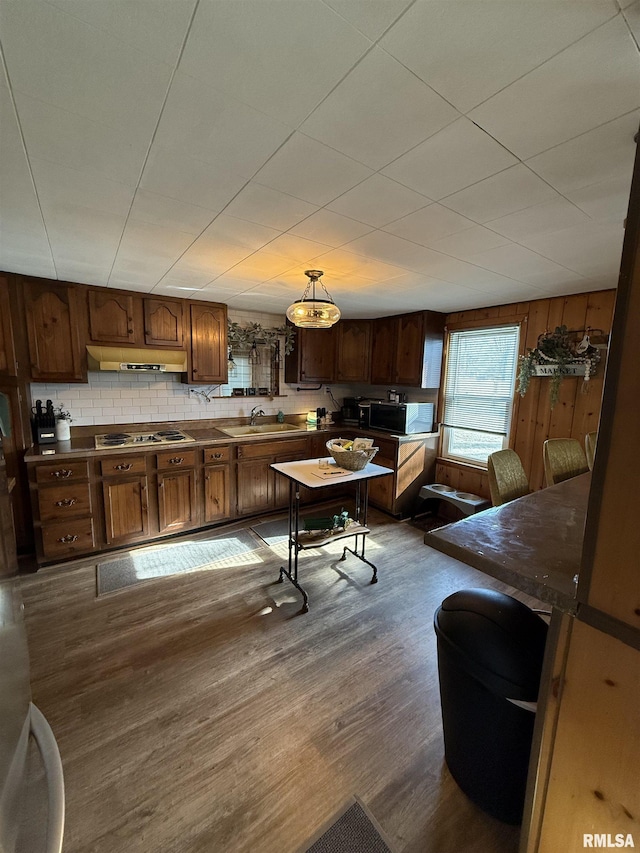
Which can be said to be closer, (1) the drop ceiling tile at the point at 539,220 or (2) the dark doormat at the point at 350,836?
(2) the dark doormat at the point at 350,836

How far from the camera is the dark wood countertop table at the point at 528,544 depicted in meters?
0.95

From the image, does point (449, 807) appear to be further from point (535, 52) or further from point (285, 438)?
point (285, 438)

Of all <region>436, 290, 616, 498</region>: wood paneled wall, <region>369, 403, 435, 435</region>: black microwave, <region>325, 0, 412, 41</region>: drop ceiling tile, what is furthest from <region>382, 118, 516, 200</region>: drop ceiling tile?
<region>369, 403, 435, 435</region>: black microwave

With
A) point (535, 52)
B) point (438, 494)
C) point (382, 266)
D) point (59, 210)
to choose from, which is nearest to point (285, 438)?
point (438, 494)

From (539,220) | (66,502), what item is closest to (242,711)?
(66,502)

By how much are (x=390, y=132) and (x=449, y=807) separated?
247 centimetres

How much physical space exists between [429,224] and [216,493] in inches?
121

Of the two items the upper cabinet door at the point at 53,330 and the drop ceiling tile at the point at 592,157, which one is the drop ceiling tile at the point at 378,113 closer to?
the drop ceiling tile at the point at 592,157

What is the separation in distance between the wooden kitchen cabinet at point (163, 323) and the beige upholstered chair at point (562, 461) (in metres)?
3.46

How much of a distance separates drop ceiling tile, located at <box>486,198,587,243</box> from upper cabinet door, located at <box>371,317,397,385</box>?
8.22ft

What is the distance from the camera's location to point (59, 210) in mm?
1670

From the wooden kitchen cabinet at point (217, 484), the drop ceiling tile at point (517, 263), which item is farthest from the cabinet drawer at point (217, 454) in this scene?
the drop ceiling tile at point (517, 263)

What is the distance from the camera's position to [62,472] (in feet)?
9.38

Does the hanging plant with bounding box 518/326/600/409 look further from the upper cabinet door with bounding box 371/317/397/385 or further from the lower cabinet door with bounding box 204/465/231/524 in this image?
the lower cabinet door with bounding box 204/465/231/524
